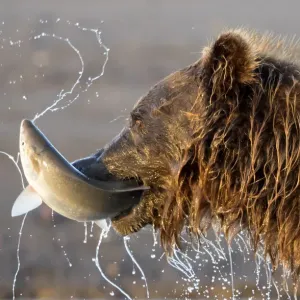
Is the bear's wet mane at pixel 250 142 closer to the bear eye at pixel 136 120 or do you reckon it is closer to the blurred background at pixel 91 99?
the bear eye at pixel 136 120

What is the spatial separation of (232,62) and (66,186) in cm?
67

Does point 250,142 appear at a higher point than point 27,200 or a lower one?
higher

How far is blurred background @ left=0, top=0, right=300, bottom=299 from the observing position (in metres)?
6.71

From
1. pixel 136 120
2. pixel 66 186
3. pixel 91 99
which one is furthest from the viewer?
pixel 91 99

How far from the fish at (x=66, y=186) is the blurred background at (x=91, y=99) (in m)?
4.17

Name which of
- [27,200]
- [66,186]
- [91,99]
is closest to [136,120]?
[66,186]

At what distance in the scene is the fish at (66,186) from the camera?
2.40m

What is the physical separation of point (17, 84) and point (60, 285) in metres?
1.97

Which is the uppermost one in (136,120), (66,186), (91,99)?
(136,120)

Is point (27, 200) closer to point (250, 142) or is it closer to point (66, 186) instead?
point (66, 186)

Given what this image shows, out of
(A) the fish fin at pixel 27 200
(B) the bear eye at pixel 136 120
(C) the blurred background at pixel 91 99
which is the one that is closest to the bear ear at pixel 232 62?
(B) the bear eye at pixel 136 120

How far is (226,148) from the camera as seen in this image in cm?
225

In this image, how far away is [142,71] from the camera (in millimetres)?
6824

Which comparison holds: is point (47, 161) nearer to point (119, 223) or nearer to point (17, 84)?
point (119, 223)
